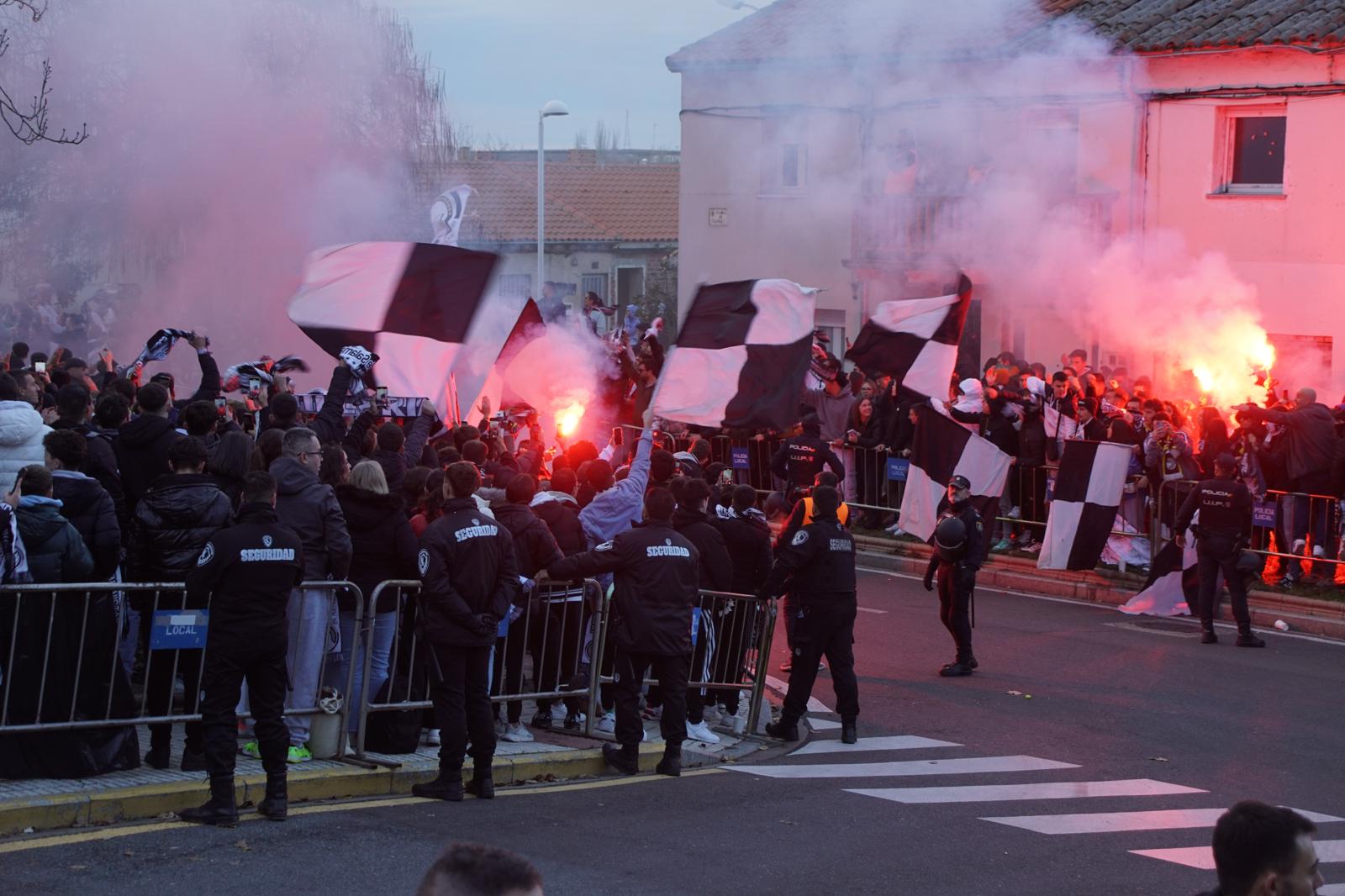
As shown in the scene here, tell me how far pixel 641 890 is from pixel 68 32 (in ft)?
54.9

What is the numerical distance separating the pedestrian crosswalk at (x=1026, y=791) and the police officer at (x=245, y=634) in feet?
10.2

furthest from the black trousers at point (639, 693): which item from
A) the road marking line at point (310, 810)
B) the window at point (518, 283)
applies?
the window at point (518, 283)

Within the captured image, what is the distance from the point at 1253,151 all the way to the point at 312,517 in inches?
660

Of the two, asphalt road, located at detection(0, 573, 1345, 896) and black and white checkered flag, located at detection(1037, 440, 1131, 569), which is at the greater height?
black and white checkered flag, located at detection(1037, 440, 1131, 569)

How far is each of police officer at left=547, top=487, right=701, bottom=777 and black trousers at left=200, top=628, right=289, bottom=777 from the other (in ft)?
6.73

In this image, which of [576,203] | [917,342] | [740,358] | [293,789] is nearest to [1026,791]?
[293,789]

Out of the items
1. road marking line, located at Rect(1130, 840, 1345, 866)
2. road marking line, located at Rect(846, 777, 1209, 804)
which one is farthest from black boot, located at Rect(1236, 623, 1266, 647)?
road marking line, located at Rect(1130, 840, 1345, 866)

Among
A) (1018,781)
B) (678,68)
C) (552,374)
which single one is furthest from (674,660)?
(678,68)

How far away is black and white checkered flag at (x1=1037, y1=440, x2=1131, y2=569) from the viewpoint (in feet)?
52.5

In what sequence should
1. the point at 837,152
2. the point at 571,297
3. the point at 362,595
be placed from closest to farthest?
1. the point at 362,595
2. the point at 837,152
3. the point at 571,297

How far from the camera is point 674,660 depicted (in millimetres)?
9336

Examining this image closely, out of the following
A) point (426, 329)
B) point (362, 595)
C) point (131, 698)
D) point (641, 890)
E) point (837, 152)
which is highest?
point (837, 152)

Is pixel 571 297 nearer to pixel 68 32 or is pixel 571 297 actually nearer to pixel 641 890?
pixel 68 32

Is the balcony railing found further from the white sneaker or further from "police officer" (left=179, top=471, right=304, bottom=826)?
"police officer" (left=179, top=471, right=304, bottom=826)
